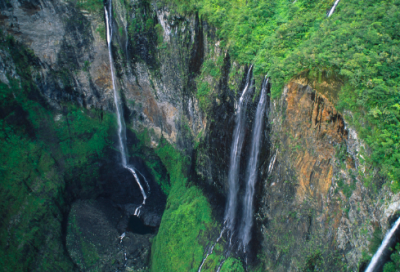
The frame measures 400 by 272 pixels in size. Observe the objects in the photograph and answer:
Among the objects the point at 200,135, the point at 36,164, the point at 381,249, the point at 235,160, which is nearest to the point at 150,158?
the point at 200,135

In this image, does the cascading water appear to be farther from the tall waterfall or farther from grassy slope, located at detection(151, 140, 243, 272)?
grassy slope, located at detection(151, 140, 243, 272)

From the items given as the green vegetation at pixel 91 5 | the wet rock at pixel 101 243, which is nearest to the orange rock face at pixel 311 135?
the wet rock at pixel 101 243

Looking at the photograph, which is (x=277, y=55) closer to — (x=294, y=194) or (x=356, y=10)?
(x=356, y=10)

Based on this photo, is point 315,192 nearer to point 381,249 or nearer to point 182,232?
point 381,249

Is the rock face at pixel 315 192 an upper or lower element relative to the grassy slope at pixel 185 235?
upper

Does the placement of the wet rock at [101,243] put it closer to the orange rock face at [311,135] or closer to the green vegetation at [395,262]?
the orange rock face at [311,135]

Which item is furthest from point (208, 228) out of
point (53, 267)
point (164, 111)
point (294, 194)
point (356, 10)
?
point (356, 10)

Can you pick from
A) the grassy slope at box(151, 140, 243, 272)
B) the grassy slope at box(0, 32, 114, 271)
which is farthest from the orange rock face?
the grassy slope at box(0, 32, 114, 271)
